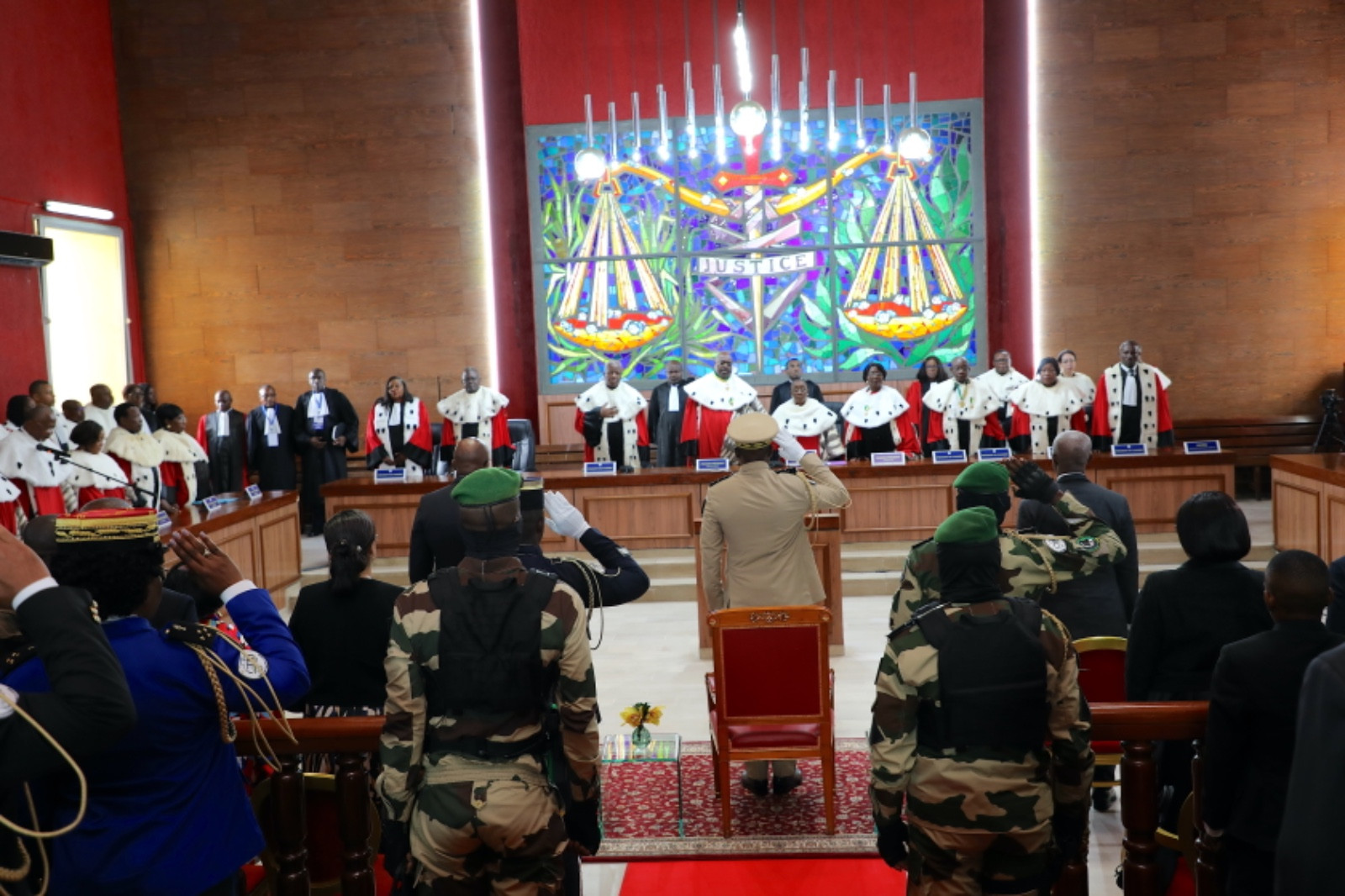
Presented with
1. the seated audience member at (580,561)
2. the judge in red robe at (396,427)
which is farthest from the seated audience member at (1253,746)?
the judge in red robe at (396,427)

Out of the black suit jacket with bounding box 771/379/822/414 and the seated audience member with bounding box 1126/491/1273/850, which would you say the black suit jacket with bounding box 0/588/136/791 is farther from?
the black suit jacket with bounding box 771/379/822/414

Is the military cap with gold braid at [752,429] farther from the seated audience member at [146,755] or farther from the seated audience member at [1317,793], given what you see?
the seated audience member at [1317,793]

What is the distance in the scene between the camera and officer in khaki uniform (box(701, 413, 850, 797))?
16.8 ft

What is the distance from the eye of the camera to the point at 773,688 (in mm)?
4500

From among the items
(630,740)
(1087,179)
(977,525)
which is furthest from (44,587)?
(1087,179)

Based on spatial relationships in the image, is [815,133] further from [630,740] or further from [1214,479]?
[630,740]

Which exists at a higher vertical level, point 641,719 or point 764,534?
point 764,534

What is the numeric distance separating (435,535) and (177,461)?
24.2 feet

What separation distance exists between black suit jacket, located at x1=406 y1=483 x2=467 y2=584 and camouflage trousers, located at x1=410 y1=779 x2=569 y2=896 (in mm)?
2039

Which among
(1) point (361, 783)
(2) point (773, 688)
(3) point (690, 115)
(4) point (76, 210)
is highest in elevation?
(3) point (690, 115)

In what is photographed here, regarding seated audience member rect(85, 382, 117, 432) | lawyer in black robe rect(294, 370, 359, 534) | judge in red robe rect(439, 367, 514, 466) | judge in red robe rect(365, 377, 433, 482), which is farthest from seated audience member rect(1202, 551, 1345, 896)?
lawyer in black robe rect(294, 370, 359, 534)

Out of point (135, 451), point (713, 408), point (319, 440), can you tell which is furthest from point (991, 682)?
point (319, 440)

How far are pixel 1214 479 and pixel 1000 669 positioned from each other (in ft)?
27.5

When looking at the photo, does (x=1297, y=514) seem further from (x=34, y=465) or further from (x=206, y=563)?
(x=34, y=465)
